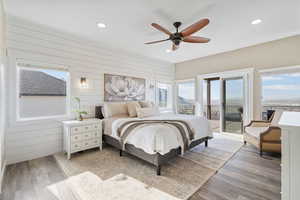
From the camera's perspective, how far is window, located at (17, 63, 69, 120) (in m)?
2.89

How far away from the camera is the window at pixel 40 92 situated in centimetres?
289

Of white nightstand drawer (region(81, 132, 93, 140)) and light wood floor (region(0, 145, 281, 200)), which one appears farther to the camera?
white nightstand drawer (region(81, 132, 93, 140))

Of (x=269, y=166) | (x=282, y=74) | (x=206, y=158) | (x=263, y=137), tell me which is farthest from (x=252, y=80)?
(x=206, y=158)

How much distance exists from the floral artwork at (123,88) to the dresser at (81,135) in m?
1.09

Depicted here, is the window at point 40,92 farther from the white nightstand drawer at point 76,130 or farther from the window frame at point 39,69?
the white nightstand drawer at point 76,130

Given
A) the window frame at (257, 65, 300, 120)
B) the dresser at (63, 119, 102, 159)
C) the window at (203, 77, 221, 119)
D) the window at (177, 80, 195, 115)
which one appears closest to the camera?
the dresser at (63, 119, 102, 159)

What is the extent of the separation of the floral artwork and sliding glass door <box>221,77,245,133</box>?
9.44ft

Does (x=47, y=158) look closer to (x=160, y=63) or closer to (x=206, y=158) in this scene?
(x=206, y=158)

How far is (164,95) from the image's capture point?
19.9 feet

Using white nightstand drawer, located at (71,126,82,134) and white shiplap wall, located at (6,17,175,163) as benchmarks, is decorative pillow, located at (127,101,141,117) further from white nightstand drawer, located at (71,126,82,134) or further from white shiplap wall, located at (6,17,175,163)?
white nightstand drawer, located at (71,126,82,134)

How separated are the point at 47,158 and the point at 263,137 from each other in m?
4.62

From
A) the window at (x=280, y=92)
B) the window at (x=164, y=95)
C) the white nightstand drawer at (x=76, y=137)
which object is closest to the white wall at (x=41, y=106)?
the white nightstand drawer at (x=76, y=137)

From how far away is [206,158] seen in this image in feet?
9.53

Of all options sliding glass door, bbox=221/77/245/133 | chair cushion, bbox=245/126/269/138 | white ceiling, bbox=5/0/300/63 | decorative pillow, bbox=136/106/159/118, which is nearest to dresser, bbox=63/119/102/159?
decorative pillow, bbox=136/106/159/118
